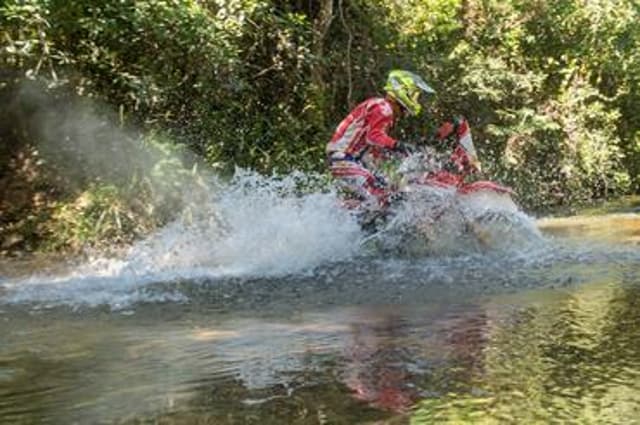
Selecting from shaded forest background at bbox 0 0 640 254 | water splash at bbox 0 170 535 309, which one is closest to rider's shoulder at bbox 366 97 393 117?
water splash at bbox 0 170 535 309

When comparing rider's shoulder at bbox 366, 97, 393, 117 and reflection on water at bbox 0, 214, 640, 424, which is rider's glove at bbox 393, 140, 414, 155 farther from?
reflection on water at bbox 0, 214, 640, 424

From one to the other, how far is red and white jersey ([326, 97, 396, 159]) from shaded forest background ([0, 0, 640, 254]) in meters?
3.24

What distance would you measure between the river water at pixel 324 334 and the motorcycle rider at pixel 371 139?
454mm

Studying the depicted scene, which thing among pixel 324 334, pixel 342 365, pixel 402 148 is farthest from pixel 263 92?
pixel 342 365

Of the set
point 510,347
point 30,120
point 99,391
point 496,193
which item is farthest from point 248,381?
point 30,120

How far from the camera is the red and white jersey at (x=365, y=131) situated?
34.5ft

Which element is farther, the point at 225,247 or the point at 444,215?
the point at 225,247

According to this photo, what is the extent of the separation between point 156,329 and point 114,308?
109cm

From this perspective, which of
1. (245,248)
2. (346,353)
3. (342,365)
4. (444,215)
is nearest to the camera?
(342,365)

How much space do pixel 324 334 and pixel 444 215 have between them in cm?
460

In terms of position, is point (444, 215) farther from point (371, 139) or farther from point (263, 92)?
point (263, 92)

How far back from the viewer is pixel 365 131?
10.7m

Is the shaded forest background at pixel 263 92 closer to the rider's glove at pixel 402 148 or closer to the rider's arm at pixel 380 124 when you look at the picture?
the rider's arm at pixel 380 124

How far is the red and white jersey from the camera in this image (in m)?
10.5
